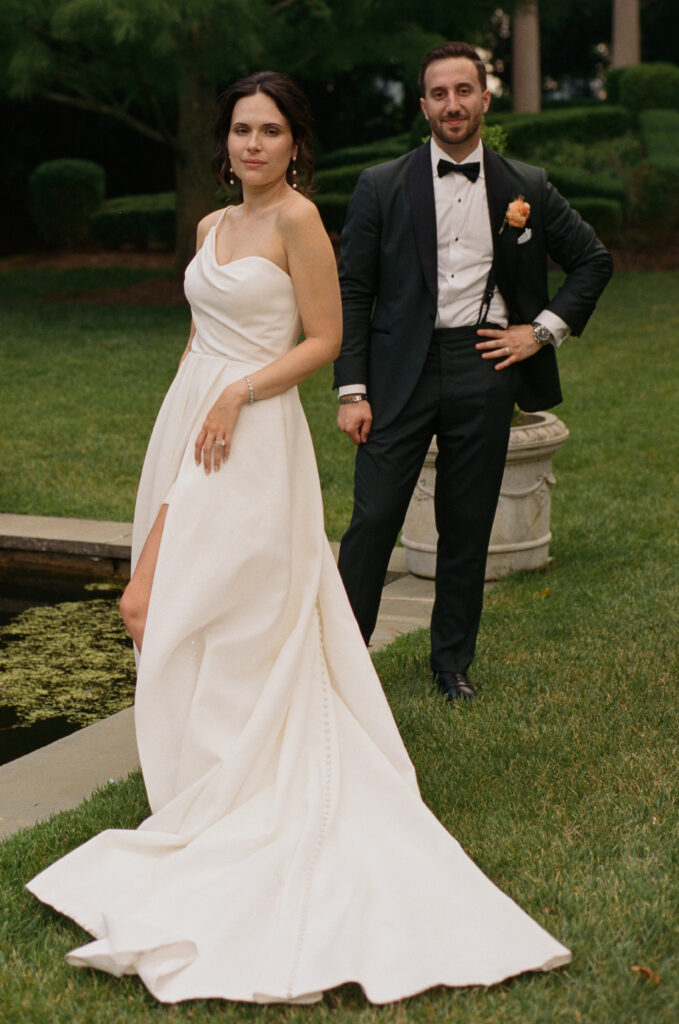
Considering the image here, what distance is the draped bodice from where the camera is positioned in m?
3.56

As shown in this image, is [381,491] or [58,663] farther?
[58,663]

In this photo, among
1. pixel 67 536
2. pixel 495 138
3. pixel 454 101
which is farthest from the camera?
pixel 67 536

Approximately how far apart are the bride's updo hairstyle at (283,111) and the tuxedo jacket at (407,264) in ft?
2.62

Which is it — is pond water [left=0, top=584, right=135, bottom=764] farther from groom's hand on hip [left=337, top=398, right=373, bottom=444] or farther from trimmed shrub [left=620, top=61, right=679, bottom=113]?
trimmed shrub [left=620, top=61, right=679, bottom=113]

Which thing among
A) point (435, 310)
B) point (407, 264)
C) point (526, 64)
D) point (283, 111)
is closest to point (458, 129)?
point (407, 264)

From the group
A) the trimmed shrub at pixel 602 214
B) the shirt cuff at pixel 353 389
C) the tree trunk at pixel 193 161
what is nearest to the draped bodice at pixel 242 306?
the shirt cuff at pixel 353 389

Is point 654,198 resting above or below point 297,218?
below

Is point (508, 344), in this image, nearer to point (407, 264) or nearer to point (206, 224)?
point (407, 264)

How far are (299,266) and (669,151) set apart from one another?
19810mm

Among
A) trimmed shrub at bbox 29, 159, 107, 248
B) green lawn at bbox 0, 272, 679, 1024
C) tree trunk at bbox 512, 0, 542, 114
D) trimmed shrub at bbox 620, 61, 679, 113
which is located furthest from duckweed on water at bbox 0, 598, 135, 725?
tree trunk at bbox 512, 0, 542, 114

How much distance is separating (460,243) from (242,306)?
1.30 m

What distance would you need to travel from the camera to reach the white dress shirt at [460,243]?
4609mm

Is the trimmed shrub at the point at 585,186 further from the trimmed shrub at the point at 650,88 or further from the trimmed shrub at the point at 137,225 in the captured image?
→ the trimmed shrub at the point at 137,225

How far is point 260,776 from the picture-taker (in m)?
3.44
